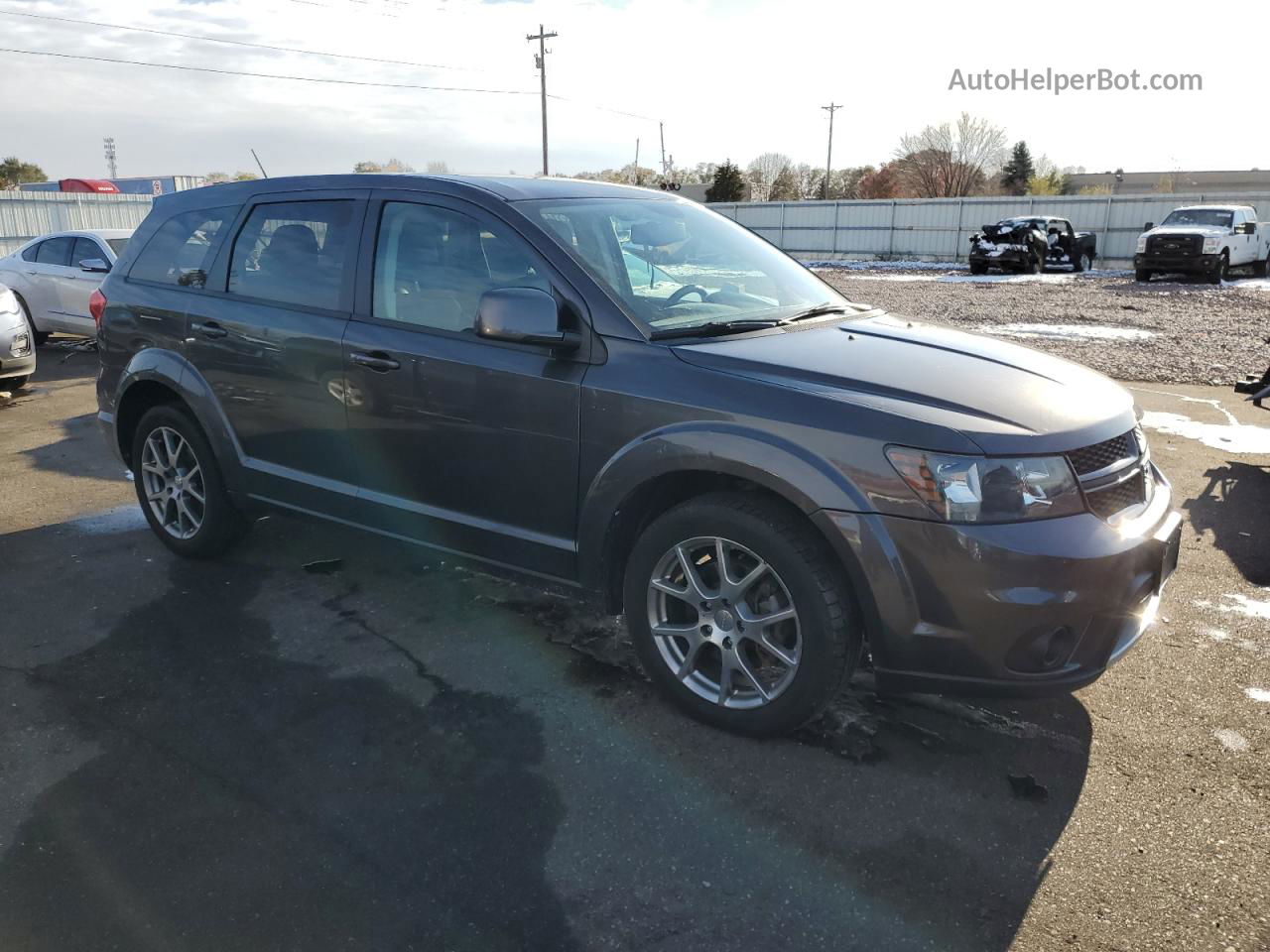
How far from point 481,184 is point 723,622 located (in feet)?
6.63

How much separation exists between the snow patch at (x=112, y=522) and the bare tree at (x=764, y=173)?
72.4 meters

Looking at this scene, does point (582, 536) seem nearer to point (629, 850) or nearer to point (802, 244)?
point (629, 850)

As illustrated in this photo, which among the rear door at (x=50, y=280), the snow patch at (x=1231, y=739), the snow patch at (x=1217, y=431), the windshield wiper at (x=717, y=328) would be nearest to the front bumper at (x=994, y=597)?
the snow patch at (x=1231, y=739)

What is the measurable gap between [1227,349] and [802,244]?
2853cm

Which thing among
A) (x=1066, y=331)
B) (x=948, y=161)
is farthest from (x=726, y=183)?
(x=1066, y=331)

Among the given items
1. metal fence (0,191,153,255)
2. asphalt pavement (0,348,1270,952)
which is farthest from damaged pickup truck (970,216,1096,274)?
asphalt pavement (0,348,1270,952)

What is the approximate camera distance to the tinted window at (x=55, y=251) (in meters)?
12.2

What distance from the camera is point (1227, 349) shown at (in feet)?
39.7

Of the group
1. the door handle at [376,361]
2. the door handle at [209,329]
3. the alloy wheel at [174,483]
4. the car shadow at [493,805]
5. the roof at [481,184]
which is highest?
the roof at [481,184]

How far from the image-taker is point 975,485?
2756mm

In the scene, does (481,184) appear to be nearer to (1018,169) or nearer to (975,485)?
(975,485)

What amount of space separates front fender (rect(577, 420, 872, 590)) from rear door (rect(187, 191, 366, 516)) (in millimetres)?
1291

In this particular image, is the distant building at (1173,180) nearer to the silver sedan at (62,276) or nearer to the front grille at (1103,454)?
the silver sedan at (62,276)

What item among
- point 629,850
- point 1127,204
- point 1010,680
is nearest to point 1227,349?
point 1010,680
